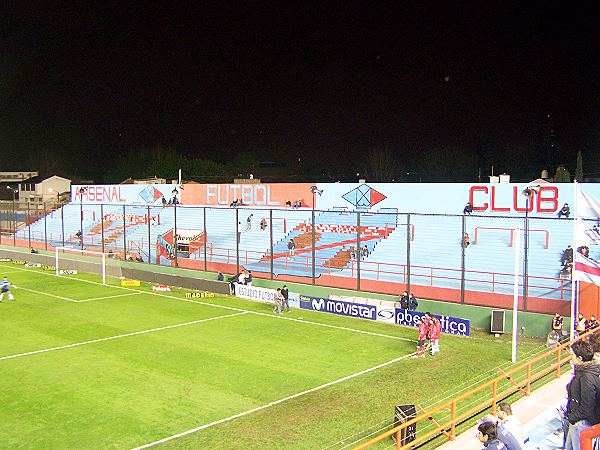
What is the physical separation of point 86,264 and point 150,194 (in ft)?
47.6

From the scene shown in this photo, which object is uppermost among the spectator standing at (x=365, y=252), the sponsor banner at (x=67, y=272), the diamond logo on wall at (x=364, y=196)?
the diamond logo on wall at (x=364, y=196)

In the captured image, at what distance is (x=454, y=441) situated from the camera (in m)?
13.1

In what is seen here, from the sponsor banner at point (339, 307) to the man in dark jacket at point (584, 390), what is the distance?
60.8 ft

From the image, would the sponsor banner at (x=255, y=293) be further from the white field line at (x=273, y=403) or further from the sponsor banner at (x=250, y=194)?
the sponsor banner at (x=250, y=194)

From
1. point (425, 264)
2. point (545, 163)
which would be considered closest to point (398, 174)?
point (545, 163)

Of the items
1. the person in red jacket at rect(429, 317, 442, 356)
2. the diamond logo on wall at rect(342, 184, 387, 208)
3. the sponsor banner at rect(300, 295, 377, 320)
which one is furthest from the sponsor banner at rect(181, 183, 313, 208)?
the person in red jacket at rect(429, 317, 442, 356)

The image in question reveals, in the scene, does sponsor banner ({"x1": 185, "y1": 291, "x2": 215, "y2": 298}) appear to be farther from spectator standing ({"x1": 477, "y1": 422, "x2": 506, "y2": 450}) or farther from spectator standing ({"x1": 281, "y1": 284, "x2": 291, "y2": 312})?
spectator standing ({"x1": 477, "y1": 422, "x2": 506, "y2": 450})

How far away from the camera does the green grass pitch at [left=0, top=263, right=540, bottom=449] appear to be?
1508 centimetres

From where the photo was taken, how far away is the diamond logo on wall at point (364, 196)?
40812mm

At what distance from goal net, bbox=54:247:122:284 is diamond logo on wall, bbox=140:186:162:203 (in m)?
10.2

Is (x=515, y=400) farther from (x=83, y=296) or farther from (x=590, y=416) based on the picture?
(x=83, y=296)

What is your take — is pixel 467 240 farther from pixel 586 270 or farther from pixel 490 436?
pixel 490 436

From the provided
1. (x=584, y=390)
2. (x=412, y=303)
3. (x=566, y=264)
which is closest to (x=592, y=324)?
(x=566, y=264)

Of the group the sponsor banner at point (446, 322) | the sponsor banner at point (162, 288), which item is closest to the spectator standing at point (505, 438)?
the sponsor banner at point (446, 322)
